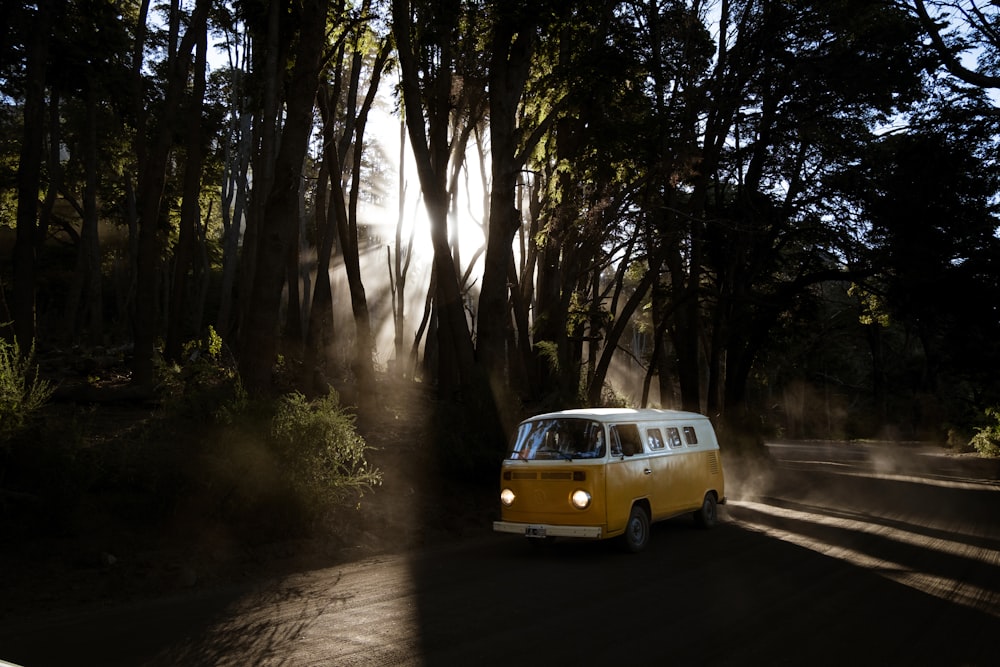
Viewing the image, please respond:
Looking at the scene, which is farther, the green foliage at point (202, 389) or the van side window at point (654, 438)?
the van side window at point (654, 438)

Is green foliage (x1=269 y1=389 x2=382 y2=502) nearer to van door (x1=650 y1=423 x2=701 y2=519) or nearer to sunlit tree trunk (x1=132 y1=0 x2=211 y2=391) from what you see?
van door (x1=650 y1=423 x2=701 y2=519)

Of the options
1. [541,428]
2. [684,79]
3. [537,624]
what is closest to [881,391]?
[684,79]

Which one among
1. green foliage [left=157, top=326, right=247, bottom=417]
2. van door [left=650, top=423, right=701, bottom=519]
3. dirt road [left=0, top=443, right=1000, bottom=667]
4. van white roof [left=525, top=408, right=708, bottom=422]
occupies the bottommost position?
dirt road [left=0, top=443, right=1000, bottom=667]

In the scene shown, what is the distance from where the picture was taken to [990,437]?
97.7ft

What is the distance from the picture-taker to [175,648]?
5.73 meters

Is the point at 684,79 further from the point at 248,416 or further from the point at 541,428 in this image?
the point at 248,416

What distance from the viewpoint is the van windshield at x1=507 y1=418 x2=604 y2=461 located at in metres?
9.82

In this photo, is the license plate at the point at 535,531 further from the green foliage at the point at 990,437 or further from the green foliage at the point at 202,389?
the green foliage at the point at 990,437

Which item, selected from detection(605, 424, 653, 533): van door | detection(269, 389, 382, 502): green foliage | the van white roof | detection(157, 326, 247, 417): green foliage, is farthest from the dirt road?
detection(157, 326, 247, 417): green foliage

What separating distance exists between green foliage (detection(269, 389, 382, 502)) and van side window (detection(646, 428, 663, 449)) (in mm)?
4132

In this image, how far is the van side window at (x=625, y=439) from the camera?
9.92 metres

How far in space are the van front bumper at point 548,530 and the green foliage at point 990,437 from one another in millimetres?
25288

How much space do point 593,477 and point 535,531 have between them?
3.49ft

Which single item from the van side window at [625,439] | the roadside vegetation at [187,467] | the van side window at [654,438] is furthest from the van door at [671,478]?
the roadside vegetation at [187,467]
